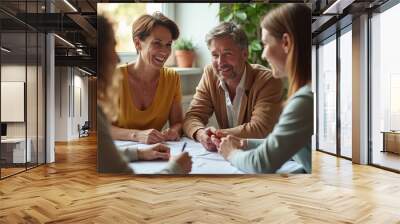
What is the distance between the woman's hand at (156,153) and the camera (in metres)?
5.48

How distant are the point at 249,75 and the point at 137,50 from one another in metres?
1.49

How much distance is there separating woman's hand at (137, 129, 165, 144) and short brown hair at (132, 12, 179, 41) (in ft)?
3.99

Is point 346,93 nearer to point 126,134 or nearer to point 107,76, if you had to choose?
point 126,134

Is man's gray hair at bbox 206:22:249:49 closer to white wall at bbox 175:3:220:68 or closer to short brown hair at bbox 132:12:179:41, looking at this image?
white wall at bbox 175:3:220:68

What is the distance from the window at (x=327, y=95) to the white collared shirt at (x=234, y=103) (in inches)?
226

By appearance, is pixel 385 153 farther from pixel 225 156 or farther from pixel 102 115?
pixel 102 115

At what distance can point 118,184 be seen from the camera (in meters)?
6.11

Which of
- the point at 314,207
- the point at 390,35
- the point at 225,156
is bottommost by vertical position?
the point at 314,207

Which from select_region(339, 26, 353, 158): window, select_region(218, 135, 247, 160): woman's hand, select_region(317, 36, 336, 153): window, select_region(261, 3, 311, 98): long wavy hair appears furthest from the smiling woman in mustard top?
select_region(317, 36, 336, 153): window

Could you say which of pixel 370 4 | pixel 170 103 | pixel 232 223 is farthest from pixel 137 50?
pixel 370 4

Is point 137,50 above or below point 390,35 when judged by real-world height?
below

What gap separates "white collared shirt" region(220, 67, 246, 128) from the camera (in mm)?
5371

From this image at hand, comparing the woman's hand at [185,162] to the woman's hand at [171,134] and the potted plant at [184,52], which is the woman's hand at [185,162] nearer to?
the woman's hand at [171,134]

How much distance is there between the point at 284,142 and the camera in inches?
211
